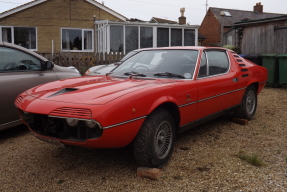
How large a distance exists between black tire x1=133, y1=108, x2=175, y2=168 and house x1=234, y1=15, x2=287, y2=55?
11241 millimetres

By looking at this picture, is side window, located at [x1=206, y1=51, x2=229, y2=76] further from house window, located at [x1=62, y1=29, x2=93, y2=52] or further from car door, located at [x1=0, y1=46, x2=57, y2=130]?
house window, located at [x1=62, y1=29, x2=93, y2=52]

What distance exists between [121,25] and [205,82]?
14736mm

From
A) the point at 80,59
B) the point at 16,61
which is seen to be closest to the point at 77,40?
the point at 80,59

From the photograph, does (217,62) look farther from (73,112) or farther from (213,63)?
(73,112)

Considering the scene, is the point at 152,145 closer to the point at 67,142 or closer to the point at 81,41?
the point at 67,142

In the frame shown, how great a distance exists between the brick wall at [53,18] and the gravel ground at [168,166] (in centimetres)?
1558

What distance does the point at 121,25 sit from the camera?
18.2 metres

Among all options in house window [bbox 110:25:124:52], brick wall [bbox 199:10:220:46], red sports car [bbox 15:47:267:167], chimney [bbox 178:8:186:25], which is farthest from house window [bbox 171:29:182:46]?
brick wall [bbox 199:10:220:46]

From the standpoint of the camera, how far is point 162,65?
427cm

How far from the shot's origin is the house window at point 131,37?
18531mm

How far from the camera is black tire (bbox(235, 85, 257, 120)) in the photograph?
5465mm

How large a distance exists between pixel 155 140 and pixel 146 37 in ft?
53.7

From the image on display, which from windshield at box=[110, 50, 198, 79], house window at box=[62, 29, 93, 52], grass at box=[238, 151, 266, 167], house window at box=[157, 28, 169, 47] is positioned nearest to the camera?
grass at box=[238, 151, 266, 167]

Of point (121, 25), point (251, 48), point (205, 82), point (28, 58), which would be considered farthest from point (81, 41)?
point (205, 82)
